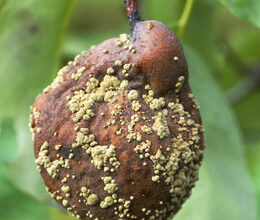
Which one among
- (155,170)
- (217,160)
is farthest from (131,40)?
(217,160)

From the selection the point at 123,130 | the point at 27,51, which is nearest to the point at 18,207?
the point at 27,51

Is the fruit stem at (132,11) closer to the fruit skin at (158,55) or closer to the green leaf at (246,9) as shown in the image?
the fruit skin at (158,55)

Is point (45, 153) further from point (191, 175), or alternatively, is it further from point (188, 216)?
point (188, 216)

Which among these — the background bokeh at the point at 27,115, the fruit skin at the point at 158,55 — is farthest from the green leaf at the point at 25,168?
the fruit skin at the point at 158,55

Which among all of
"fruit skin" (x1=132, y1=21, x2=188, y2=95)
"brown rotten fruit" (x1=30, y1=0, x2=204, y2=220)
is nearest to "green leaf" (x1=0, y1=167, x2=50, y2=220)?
"brown rotten fruit" (x1=30, y1=0, x2=204, y2=220)

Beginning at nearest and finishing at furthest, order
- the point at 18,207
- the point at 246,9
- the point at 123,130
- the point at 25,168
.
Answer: the point at 123,130
the point at 246,9
the point at 25,168
the point at 18,207

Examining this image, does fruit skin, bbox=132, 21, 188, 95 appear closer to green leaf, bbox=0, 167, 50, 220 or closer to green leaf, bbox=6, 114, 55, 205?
green leaf, bbox=6, 114, 55, 205

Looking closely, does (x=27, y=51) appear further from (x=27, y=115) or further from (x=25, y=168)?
(x=25, y=168)
